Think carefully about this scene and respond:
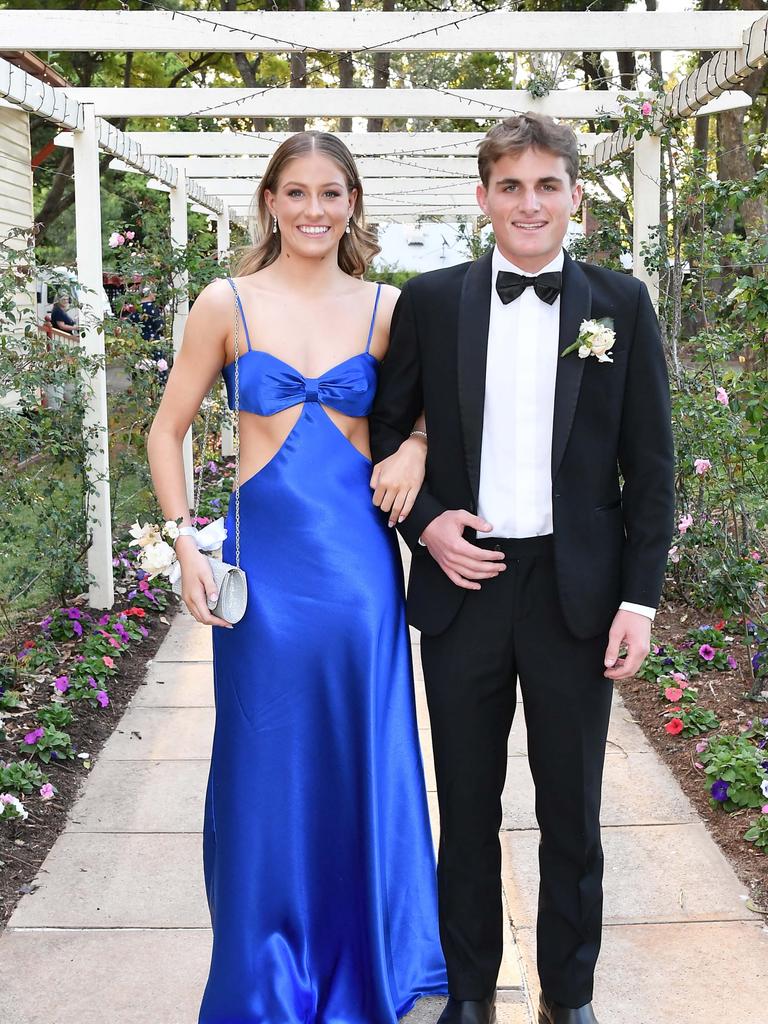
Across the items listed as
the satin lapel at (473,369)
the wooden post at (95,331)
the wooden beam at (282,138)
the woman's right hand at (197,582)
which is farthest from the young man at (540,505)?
the wooden beam at (282,138)

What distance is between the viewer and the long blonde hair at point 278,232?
270 centimetres

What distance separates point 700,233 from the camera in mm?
6137

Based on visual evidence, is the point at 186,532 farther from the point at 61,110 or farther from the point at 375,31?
the point at 61,110

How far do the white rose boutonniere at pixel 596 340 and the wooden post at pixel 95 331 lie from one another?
4238 mm

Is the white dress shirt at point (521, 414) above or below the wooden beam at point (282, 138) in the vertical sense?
below

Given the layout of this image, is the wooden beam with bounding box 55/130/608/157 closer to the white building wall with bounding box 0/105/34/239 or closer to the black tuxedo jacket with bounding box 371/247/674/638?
the white building wall with bounding box 0/105/34/239

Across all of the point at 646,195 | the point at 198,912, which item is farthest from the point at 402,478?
the point at 646,195

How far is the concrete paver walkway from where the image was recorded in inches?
117

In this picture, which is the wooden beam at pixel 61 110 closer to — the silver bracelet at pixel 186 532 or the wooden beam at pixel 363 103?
the wooden beam at pixel 363 103

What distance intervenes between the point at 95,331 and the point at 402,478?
13.7 feet

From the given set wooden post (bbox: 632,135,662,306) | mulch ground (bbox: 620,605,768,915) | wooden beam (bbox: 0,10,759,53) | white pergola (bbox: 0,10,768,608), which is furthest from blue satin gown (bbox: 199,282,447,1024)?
wooden post (bbox: 632,135,662,306)

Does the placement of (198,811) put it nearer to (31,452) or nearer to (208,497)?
(31,452)

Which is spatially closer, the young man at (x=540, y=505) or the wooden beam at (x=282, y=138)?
the young man at (x=540, y=505)

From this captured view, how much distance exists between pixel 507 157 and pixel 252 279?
2.36ft
